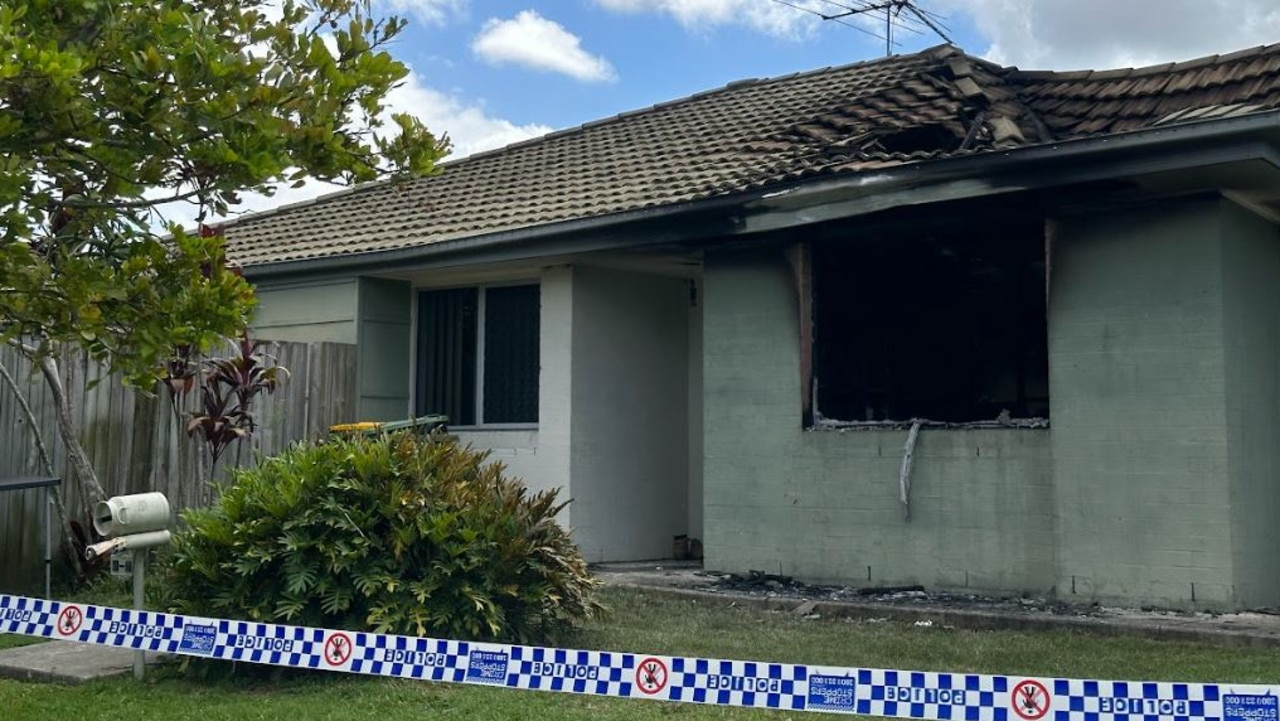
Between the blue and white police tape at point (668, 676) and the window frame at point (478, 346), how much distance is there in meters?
6.29

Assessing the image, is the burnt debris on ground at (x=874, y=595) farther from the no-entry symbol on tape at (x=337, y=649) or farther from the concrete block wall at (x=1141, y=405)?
the no-entry symbol on tape at (x=337, y=649)

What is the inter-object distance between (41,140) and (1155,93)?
896 centimetres

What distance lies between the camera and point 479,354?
44.9ft

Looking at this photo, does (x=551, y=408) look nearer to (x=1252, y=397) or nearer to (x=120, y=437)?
(x=120, y=437)

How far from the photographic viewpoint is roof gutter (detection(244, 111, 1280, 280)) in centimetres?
835

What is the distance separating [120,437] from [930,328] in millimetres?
7315

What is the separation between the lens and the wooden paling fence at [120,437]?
10.8m

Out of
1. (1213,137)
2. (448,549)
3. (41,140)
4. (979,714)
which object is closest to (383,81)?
(41,140)

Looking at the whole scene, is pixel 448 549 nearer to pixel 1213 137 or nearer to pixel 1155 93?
pixel 1213 137

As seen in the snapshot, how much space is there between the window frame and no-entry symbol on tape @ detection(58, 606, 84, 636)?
20.6ft

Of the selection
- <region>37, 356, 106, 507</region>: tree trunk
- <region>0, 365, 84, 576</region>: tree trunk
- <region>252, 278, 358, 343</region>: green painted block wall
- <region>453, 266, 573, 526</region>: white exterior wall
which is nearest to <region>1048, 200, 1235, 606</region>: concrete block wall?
<region>453, 266, 573, 526</region>: white exterior wall

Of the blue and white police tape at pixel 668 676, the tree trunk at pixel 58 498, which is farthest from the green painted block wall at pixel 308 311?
the blue and white police tape at pixel 668 676

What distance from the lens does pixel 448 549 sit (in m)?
7.43

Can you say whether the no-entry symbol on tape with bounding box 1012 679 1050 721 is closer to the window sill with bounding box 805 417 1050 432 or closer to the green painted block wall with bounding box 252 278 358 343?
the window sill with bounding box 805 417 1050 432
